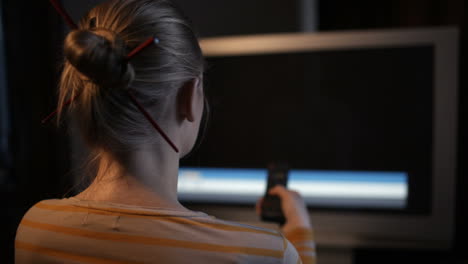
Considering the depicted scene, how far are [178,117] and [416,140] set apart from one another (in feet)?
2.30

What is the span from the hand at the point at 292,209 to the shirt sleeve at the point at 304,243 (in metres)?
0.02

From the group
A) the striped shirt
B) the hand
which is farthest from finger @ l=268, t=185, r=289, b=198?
the striped shirt

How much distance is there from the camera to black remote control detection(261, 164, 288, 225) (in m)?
0.89

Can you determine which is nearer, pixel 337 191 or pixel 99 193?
pixel 99 193

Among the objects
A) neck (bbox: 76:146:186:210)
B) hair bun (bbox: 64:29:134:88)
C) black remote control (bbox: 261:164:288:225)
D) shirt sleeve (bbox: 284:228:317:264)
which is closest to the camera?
hair bun (bbox: 64:29:134:88)

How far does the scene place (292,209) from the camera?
85 centimetres

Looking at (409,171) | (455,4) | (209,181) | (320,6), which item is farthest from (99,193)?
(455,4)

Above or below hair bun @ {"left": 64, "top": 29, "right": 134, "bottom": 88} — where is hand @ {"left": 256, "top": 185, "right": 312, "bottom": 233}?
below

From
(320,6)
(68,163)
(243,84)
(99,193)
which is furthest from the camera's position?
(320,6)

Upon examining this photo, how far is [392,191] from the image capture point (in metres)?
1.01

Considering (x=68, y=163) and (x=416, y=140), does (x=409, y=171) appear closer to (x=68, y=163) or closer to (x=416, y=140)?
(x=416, y=140)

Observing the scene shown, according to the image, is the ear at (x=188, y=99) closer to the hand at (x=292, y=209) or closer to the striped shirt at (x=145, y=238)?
the striped shirt at (x=145, y=238)

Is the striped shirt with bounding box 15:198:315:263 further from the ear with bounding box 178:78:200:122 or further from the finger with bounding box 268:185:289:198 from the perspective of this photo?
the finger with bounding box 268:185:289:198

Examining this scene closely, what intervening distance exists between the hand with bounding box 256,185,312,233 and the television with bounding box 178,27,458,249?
0.14 m
